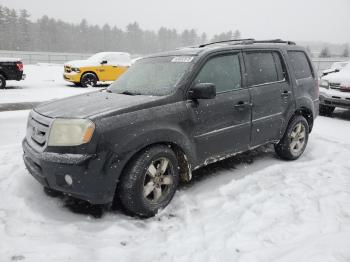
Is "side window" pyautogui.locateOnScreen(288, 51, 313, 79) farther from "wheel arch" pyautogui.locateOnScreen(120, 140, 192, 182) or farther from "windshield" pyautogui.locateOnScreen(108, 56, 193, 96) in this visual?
"wheel arch" pyautogui.locateOnScreen(120, 140, 192, 182)

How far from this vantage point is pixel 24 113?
7.95 meters

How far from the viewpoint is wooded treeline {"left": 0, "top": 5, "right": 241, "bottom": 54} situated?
7938cm

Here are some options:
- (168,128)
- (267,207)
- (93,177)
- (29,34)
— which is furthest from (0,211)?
(29,34)

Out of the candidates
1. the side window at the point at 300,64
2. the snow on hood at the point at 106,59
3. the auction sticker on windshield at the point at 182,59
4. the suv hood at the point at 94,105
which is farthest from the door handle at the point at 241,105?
the snow on hood at the point at 106,59

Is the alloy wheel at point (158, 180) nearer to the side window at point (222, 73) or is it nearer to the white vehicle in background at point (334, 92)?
the side window at point (222, 73)

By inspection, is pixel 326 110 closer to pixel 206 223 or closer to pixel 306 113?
pixel 306 113

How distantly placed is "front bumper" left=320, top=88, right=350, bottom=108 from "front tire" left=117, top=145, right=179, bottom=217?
7069mm

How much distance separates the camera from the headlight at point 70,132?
2.95 meters

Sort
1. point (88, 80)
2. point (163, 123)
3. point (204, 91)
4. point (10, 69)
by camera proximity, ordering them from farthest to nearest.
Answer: point (88, 80), point (10, 69), point (204, 91), point (163, 123)

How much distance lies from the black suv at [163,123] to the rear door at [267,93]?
0.01 m

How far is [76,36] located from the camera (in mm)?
100562

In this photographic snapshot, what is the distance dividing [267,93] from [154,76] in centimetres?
164

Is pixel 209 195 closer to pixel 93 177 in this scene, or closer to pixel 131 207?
pixel 131 207

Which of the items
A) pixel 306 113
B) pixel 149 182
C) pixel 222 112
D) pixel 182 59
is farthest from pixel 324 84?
pixel 149 182
